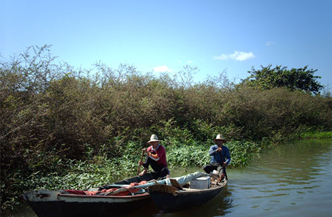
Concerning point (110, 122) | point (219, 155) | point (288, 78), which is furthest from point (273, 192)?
point (288, 78)

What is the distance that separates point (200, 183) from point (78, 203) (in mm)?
3163

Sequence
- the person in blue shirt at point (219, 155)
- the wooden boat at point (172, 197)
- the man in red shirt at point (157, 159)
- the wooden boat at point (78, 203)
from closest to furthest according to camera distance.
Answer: the wooden boat at point (78, 203), the wooden boat at point (172, 197), the man in red shirt at point (157, 159), the person in blue shirt at point (219, 155)

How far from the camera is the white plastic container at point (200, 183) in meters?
7.35

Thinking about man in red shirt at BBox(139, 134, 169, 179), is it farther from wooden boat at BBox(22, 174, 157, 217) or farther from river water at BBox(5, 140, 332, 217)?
wooden boat at BBox(22, 174, 157, 217)

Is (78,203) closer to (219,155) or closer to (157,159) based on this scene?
→ (157,159)

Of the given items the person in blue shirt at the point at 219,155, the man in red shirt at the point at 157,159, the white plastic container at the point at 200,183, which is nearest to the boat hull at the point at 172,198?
the white plastic container at the point at 200,183

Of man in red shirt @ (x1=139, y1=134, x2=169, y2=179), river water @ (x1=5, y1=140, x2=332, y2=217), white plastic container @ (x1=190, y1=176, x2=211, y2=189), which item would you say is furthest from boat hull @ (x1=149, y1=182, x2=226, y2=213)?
man in red shirt @ (x1=139, y1=134, x2=169, y2=179)

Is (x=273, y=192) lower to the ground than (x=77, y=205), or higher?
lower

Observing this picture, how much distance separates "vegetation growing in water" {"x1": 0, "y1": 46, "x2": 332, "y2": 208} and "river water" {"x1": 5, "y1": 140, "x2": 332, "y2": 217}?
4.04 ft

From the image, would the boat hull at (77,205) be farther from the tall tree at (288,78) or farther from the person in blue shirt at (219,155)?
the tall tree at (288,78)

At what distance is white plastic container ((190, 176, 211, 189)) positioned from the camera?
24.1 feet

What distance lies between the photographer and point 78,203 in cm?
525

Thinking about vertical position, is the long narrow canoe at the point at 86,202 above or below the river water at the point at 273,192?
above

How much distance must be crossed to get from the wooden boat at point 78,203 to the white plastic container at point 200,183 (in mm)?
1743
